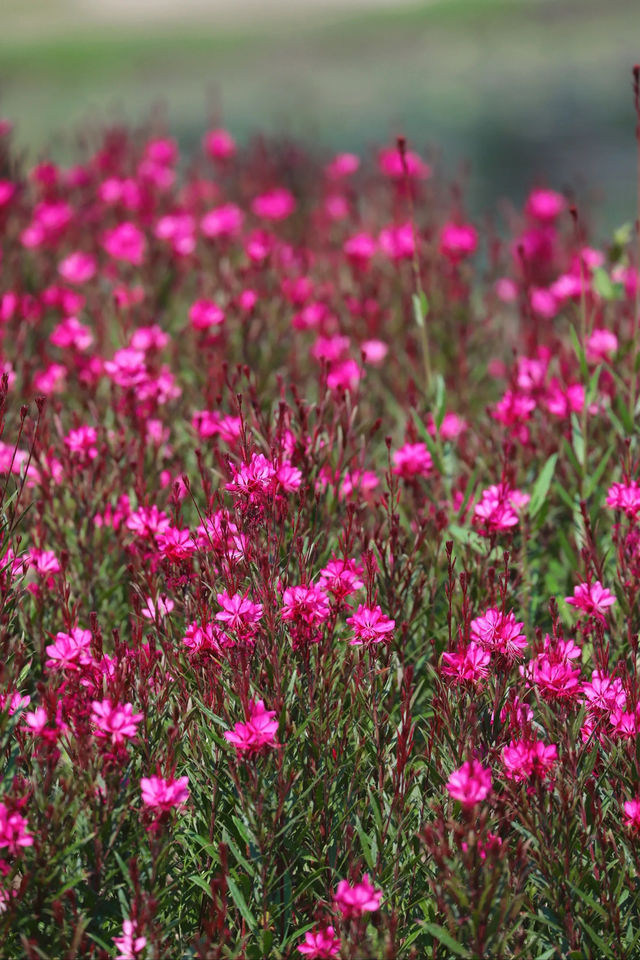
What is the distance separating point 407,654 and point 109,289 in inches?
119

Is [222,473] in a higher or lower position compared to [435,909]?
higher

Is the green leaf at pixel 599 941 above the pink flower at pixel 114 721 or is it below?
below

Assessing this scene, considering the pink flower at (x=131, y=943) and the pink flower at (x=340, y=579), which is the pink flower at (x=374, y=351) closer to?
the pink flower at (x=340, y=579)

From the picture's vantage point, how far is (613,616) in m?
2.63

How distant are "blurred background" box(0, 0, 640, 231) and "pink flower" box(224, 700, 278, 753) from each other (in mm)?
2334

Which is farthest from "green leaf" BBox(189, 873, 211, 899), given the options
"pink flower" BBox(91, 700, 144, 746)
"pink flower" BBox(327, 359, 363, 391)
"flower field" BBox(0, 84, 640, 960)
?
"pink flower" BBox(327, 359, 363, 391)

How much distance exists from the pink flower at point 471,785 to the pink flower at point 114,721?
0.57 meters

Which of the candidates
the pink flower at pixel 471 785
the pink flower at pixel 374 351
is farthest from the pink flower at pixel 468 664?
the pink flower at pixel 374 351

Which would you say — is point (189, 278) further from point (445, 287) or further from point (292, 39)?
point (292, 39)

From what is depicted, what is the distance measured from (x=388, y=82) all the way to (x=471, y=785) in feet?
40.8

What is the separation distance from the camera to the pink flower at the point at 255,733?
1.83m

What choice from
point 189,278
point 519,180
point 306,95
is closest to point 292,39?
point 306,95

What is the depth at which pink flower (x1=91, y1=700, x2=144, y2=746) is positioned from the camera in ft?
6.03

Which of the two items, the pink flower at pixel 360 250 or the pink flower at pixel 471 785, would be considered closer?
the pink flower at pixel 471 785
